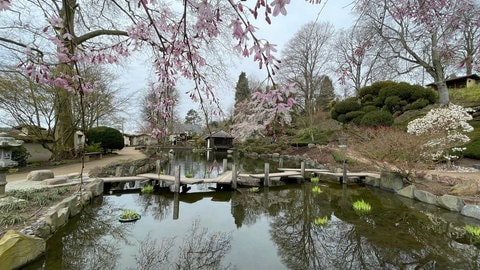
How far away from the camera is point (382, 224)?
542 cm

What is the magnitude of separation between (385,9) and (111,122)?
17312 millimetres

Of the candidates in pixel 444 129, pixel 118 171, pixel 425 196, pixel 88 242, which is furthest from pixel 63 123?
pixel 444 129

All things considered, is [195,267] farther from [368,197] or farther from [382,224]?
[368,197]

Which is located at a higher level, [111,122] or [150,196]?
[111,122]

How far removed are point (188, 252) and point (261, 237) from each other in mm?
1448

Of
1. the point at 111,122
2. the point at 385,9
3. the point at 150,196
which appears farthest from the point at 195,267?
the point at 111,122

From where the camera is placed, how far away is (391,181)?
27.3 ft

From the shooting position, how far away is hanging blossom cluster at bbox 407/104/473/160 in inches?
326

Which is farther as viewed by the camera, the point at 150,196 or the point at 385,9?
the point at 150,196

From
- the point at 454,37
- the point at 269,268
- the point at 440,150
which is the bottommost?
the point at 269,268

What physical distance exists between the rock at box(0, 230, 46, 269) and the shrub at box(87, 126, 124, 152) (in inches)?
470

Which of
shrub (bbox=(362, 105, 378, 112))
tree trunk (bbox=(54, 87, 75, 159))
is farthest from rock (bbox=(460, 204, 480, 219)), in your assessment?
tree trunk (bbox=(54, 87, 75, 159))

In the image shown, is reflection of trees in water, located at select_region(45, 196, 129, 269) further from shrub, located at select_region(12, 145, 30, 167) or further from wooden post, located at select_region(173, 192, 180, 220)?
shrub, located at select_region(12, 145, 30, 167)

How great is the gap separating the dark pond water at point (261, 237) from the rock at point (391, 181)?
38.0 inches
